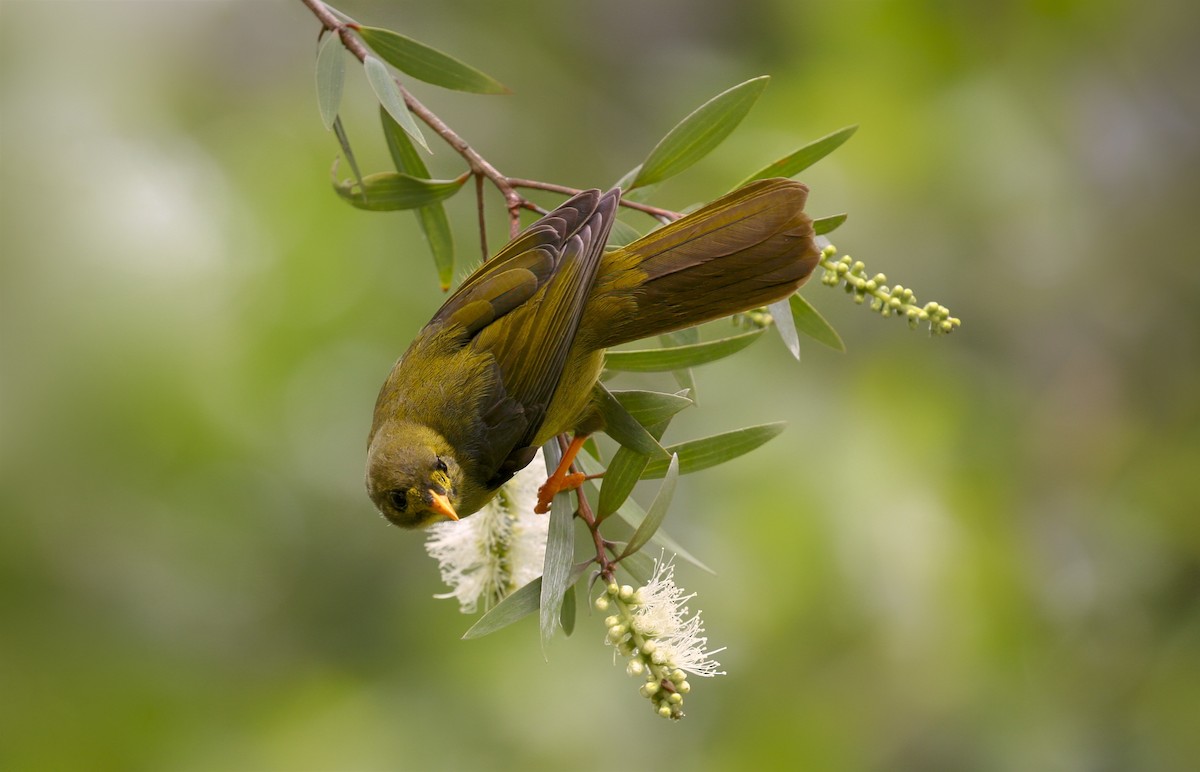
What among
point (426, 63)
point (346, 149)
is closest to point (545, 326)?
point (346, 149)

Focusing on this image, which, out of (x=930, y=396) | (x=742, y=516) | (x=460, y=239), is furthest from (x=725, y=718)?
(x=460, y=239)

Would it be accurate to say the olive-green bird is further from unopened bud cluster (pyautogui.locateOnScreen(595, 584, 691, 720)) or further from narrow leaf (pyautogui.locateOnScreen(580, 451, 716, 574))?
unopened bud cluster (pyautogui.locateOnScreen(595, 584, 691, 720))

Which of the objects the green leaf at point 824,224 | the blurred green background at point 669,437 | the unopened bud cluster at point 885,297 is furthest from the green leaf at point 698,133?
the blurred green background at point 669,437

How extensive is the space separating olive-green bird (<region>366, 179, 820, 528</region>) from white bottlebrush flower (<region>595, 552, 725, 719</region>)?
451 millimetres

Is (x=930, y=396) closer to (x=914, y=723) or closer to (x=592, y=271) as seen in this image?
(x=914, y=723)

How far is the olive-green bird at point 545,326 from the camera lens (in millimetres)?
2469

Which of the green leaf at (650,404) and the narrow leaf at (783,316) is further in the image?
the narrow leaf at (783,316)

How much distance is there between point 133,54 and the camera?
6.38 meters

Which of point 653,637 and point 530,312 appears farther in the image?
point 530,312

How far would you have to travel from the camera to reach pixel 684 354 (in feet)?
8.05

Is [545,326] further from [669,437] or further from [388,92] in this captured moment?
[669,437]

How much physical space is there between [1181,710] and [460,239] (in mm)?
4150

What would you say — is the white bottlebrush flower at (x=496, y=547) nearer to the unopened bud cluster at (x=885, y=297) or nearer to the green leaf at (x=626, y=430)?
the green leaf at (x=626, y=430)

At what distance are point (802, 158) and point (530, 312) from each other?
0.71 meters
